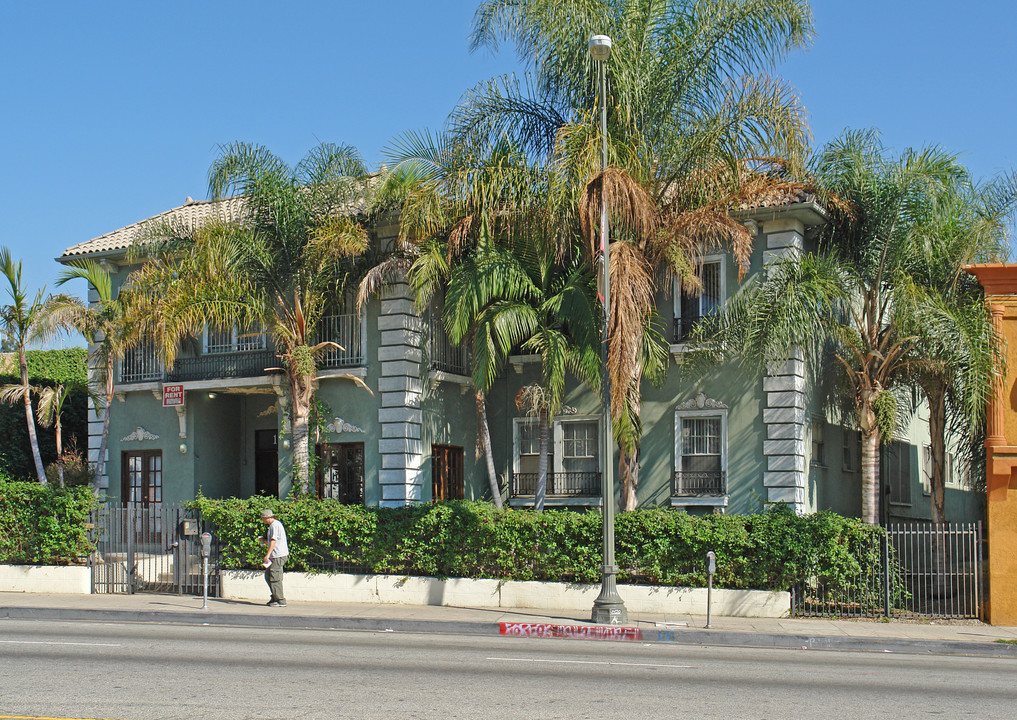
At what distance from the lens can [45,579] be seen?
69.2 feet

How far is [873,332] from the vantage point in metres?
20.9

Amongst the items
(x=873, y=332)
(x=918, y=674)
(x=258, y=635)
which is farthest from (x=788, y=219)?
(x=258, y=635)

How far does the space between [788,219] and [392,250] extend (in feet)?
26.8

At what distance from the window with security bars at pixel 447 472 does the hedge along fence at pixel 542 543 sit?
4.03m

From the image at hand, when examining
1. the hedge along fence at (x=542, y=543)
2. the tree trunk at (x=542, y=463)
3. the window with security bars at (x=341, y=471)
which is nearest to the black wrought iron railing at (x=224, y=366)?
the window with security bars at (x=341, y=471)

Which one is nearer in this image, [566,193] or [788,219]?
[566,193]

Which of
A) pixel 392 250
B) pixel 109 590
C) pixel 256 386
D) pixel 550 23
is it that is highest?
pixel 550 23

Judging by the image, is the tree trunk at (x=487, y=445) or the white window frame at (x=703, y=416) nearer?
the white window frame at (x=703, y=416)

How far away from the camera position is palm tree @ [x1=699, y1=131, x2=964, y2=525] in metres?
19.4

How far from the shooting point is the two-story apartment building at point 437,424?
848 inches

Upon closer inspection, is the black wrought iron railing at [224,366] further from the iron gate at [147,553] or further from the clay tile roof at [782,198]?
the clay tile roof at [782,198]

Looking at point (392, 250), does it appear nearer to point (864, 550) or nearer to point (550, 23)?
point (550, 23)

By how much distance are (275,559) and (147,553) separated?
3.70 meters

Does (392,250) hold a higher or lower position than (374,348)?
higher
